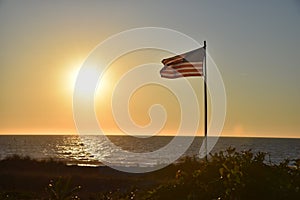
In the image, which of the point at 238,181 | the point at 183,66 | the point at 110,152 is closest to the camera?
the point at 238,181

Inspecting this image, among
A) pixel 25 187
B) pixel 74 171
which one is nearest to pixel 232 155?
pixel 25 187

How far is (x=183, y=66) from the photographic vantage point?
2012cm

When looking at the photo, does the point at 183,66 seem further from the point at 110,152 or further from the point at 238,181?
the point at 110,152

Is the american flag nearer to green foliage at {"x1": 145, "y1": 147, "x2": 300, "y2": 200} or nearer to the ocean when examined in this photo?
the ocean

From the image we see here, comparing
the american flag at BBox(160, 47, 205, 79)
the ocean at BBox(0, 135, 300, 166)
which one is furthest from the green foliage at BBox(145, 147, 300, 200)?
the ocean at BBox(0, 135, 300, 166)

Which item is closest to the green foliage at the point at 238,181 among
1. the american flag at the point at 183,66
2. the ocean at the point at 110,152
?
the american flag at the point at 183,66

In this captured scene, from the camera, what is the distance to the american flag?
65.9ft

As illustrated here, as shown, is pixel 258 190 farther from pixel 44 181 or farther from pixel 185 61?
pixel 44 181

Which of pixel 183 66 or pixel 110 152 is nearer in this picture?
pixel 183 66

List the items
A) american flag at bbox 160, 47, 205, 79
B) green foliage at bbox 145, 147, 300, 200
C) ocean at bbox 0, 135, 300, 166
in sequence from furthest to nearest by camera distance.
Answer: ocean at bbox 0, 135, 300, 166
american flag at bbox 160, 47, 205, 79
green foliage at bbox 145, 147, 300, 200

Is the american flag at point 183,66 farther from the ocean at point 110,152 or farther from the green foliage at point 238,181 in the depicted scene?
the green foliage at point 238,181

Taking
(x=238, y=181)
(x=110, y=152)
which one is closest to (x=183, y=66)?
(x=238, y=181)

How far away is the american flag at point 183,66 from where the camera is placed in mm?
20094

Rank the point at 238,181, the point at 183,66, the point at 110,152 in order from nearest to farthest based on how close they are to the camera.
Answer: the point at 238,181 < the point at 183,66 < the point at 110,152
